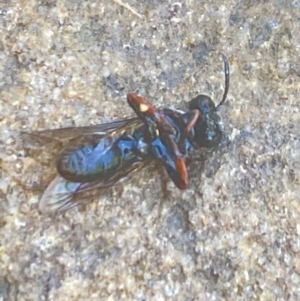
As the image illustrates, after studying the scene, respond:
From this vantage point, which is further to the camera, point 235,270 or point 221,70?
point 221,70

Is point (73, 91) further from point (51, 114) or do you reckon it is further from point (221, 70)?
point (221, 70)

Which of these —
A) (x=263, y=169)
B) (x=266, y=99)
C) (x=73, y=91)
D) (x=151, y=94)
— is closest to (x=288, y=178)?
(x=263, y=169)

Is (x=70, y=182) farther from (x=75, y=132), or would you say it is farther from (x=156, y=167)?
(x=156, y=167)

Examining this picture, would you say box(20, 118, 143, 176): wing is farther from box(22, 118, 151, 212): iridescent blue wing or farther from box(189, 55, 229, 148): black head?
box(189, 55, 229, 148): black head

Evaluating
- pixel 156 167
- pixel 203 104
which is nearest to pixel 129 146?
pixel 156 167

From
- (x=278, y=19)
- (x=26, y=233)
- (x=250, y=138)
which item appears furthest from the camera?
(x=278, y=19)

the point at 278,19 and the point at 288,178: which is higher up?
the point at 278,19

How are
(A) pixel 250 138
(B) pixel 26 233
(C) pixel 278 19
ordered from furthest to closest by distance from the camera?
(C) pixel 278 19
(A) pixel 250 138
(B) pixel 26 233
